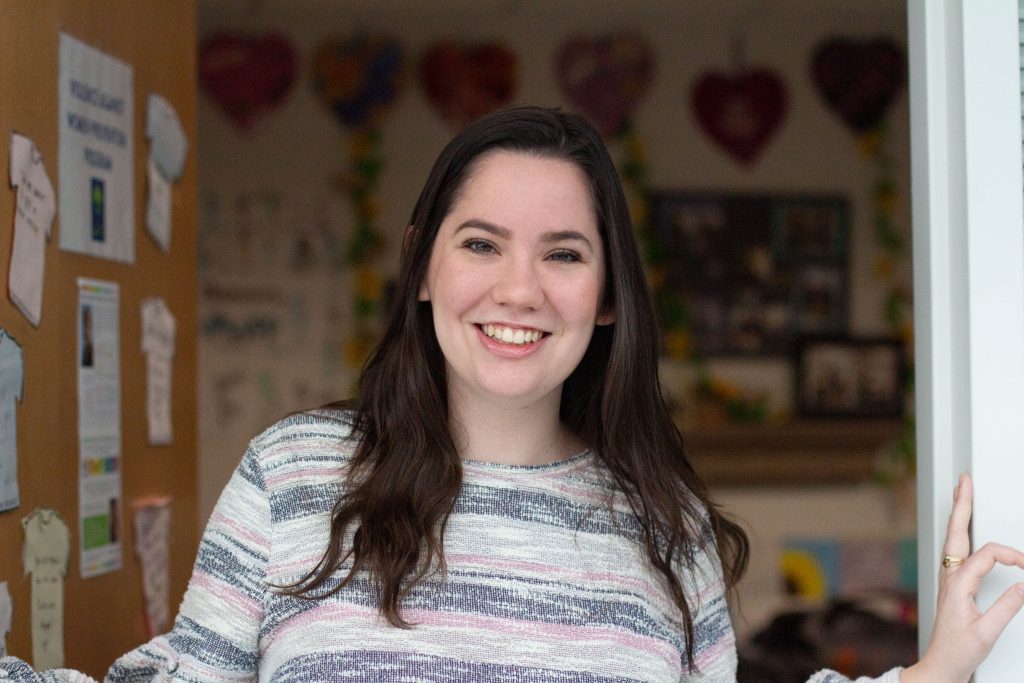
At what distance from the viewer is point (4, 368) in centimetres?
163

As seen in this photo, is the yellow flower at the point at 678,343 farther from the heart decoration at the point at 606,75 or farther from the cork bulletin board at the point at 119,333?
the cork bulletin board at the point at 119,333

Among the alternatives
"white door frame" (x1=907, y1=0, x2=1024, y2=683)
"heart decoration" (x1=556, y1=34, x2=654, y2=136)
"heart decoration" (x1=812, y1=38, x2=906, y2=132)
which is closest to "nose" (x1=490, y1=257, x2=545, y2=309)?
"white door frame" (x1=907, y1=0, x2=1024, y2=683)

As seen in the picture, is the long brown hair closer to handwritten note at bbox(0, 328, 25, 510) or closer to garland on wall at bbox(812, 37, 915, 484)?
handwritten note at bbox(0, 328, 25, 510)

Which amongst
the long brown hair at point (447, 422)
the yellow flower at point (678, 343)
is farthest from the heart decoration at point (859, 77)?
the long brown hair at point (447, 422)

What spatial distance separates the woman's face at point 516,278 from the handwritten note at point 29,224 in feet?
1.86

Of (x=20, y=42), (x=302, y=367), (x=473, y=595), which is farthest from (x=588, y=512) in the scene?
(x=302, y=367)

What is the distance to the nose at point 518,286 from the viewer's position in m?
1.63

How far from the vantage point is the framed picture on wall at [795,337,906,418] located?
A: 16.2 feet

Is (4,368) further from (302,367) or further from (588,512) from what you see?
(302,367)

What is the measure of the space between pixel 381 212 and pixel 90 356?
9.35 feet

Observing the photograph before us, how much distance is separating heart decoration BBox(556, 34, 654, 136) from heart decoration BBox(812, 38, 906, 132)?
0.72 metres

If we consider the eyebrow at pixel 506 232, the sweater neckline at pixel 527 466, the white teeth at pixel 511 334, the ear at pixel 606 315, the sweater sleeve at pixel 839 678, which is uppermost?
the eyebrow at pixel 506 232

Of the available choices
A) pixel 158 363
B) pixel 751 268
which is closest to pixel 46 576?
pixel 158 363

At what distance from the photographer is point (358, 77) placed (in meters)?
4.66
